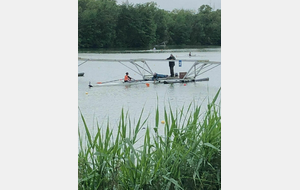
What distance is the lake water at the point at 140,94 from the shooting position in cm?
284

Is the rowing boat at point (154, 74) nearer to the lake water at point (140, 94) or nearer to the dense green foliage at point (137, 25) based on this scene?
the lake water at point (140, 94)

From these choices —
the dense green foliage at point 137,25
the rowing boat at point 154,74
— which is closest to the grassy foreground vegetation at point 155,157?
the rowing boat at point 154,74

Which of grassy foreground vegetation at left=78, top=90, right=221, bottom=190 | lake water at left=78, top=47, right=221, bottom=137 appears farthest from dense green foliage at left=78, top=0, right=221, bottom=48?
grassy foreground vegetation at left=78, top=90, right=221, bottom=190

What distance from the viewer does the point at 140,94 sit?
2924mm

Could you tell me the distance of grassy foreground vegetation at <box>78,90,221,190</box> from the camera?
2561 millimetres

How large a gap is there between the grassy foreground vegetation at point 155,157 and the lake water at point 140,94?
0.10m

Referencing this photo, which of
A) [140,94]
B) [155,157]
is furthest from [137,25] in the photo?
[155,157]

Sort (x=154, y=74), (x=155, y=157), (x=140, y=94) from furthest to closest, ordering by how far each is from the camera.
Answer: (x=154, y=74), (x=140, y=94), (x=155, y=157)

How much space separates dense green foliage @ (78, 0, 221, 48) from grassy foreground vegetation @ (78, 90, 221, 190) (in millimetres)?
506

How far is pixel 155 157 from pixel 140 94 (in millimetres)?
510

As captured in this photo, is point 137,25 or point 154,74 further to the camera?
point 154,74

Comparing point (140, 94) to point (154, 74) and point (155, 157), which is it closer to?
point (154, 74)

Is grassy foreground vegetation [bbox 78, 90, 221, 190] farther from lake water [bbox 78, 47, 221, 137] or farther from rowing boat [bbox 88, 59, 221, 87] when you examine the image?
rowing boat [bbox 88, 59, 221, 87]
